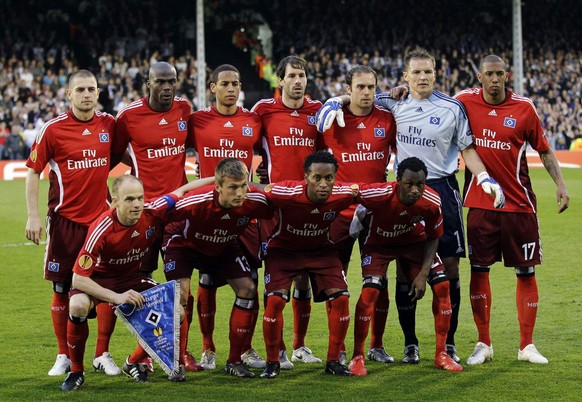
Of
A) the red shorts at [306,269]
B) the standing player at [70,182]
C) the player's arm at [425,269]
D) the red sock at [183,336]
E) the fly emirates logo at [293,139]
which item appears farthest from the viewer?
the fly emirates logo at [293,139]

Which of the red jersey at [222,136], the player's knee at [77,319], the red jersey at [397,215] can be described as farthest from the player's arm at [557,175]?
the player's knee at [77,319]

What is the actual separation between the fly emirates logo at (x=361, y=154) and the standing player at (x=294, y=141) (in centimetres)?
32

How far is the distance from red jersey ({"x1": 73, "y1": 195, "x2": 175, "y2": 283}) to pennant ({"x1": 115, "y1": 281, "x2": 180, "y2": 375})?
316mm

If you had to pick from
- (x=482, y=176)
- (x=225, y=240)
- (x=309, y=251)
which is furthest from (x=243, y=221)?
(x=482, y=176)

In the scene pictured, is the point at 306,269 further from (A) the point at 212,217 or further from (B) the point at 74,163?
(B) the point at 74,163

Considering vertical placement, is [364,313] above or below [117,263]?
below

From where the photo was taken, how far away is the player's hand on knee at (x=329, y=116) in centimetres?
783

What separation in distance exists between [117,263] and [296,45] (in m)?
29.1

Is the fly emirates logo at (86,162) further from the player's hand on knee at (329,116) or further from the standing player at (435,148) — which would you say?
the standing player at (435,148)

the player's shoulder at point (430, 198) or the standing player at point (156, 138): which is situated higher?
the standing player at point (156, 138)

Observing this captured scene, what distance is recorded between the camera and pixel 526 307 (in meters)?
8.13

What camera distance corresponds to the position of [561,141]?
3152 cm

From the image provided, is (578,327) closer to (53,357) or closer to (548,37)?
(53,357)

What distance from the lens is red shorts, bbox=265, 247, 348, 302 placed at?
7617mm
